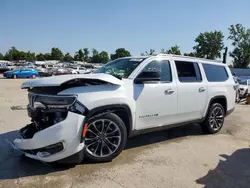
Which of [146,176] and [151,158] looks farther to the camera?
[151,158]

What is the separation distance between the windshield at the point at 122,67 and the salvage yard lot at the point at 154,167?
4.86ft

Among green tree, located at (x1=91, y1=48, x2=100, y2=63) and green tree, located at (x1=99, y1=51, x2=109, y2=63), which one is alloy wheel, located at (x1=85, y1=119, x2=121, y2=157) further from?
green tree, located at (x1=91, y1=48, x2=100, y2=63)

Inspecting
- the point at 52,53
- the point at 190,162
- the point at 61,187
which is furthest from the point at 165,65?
the point at 52,53

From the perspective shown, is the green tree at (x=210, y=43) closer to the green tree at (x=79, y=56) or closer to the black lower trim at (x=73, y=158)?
the green tree at (x=79, y=56)

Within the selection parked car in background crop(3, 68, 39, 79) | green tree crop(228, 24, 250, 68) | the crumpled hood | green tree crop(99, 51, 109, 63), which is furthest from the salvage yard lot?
green tree crop(99, 51, 109, 63)

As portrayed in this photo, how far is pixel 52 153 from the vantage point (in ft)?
11.9

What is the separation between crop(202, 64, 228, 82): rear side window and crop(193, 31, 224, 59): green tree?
75623mm

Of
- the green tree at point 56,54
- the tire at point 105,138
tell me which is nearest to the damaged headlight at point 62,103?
the tire at point 105,138

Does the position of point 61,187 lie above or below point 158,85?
below

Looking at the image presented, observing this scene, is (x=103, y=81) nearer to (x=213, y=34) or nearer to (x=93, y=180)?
(x=93, y=180)

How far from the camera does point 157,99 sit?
4.69 m

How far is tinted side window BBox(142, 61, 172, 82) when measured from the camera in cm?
477

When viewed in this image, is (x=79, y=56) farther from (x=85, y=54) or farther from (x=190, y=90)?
(x=190, y=90)

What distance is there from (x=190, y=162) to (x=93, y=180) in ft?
5.71
